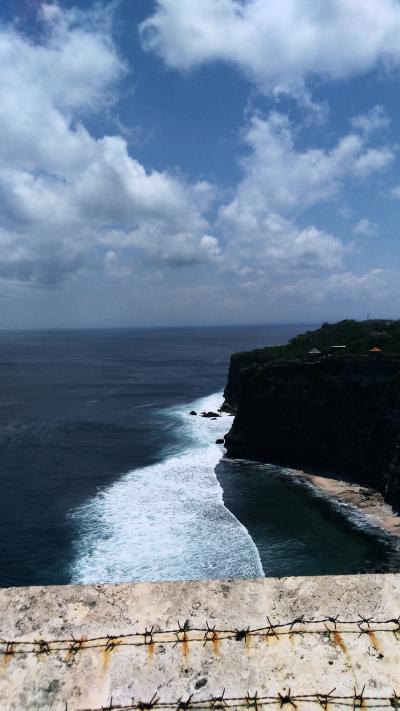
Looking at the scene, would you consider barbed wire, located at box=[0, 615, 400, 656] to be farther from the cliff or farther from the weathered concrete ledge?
the cliff

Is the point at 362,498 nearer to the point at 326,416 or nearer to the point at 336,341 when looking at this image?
the point at 326,416

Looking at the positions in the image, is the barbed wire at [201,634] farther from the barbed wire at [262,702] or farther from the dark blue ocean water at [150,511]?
the dark blue ocean water at [150,511]

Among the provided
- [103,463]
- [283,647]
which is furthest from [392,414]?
[283,647]

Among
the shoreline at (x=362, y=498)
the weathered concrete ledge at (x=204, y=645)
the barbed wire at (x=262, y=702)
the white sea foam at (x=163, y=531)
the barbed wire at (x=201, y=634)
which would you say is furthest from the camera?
the shoreline at (x=362, y=498)

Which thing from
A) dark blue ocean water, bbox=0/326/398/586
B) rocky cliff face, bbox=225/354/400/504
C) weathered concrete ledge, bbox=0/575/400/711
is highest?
weathered concrete ledge, bbox=0/575/400/711

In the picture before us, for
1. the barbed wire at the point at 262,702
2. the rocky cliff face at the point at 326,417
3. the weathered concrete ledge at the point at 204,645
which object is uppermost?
the weathered concrete ledge at the point at 204,645

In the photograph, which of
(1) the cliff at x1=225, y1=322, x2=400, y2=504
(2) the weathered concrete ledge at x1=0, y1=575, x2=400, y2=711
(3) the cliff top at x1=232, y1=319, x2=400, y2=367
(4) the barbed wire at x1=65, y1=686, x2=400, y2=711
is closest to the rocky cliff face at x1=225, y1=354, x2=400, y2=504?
(1) the cliff at x1=225, y1=322, x2=400, y2=504

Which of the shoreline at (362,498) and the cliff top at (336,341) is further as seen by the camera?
the cliff top at (336,341)

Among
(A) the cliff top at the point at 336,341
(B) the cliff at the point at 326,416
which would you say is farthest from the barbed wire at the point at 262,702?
(A) the cliff top at the point at 336,341
